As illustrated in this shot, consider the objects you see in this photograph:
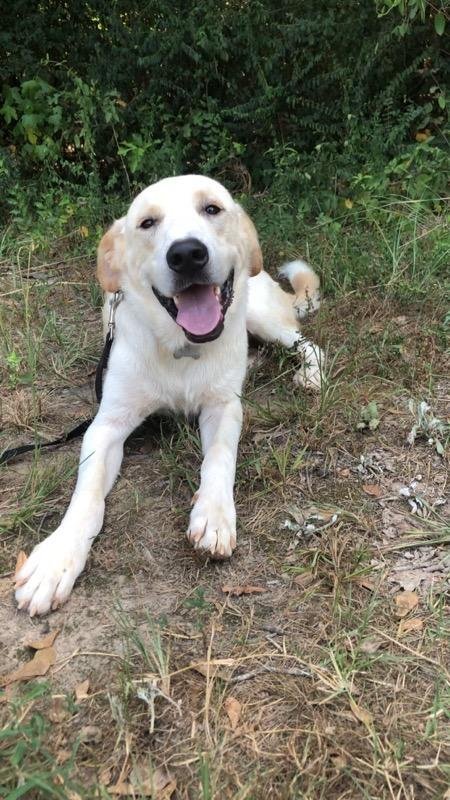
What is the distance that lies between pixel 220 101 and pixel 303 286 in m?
2.35

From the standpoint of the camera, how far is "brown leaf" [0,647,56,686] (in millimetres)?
1559

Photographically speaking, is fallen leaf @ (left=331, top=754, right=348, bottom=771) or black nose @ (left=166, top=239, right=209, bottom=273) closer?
fallen leaf @ (left=331, top=754, right=348, bottom=771)

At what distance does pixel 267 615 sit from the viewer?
68.8 inches

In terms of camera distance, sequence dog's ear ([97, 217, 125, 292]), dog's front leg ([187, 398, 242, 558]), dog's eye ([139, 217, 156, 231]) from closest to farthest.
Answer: dog's front leg ([187, 398, 242, 558]), dog's eye ([139, 217, 156, 231]), dog's ear ([97, 217, 125, 292])

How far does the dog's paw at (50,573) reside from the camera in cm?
177

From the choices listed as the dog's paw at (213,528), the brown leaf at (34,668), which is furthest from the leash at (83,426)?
the brown leaf at (34,668)

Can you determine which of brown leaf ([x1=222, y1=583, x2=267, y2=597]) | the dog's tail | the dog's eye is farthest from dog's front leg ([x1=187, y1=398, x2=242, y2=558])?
the dog's tail

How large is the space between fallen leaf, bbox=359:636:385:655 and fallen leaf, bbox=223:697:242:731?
1.15 feet

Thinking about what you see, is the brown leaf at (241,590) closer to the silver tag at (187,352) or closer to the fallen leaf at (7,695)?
the fallen leaf at (7,695)

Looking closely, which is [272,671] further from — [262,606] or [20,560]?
[20,560]

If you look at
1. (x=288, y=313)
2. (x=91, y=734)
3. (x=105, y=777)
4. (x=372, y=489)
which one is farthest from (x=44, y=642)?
(x=288, y=313)

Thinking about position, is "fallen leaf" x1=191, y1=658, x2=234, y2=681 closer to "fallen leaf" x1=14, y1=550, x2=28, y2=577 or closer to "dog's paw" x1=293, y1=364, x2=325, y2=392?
"fallen leaf" x1=14, y1=550, x2=28, y2=577

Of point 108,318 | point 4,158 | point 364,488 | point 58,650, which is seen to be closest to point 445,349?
point 364,488

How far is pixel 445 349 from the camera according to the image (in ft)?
9.23
